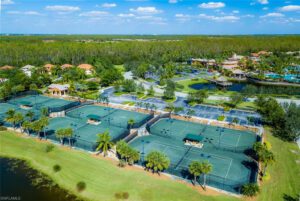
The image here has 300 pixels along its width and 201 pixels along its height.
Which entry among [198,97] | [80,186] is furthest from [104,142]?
[198,97]

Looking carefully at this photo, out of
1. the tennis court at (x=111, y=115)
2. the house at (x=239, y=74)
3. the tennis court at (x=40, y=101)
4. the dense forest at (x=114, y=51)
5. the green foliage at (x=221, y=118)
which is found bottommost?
the tennis court at (x=111, y=115)

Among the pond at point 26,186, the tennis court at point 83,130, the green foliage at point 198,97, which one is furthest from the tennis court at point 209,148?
the pond at point 26,186

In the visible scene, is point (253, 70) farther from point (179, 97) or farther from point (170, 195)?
point (170, 195)

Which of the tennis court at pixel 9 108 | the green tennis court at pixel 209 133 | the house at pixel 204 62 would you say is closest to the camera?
the green tennis court at pixel 209 133

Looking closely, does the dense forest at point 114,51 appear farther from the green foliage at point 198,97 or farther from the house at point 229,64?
the green foliage at point 198,97

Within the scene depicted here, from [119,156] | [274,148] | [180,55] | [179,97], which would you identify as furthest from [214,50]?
[119,156]

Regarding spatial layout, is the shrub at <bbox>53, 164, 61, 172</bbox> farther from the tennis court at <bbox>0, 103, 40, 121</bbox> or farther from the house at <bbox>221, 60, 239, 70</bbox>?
the house at <bbox>221, 60, 239, 70</bbox>
